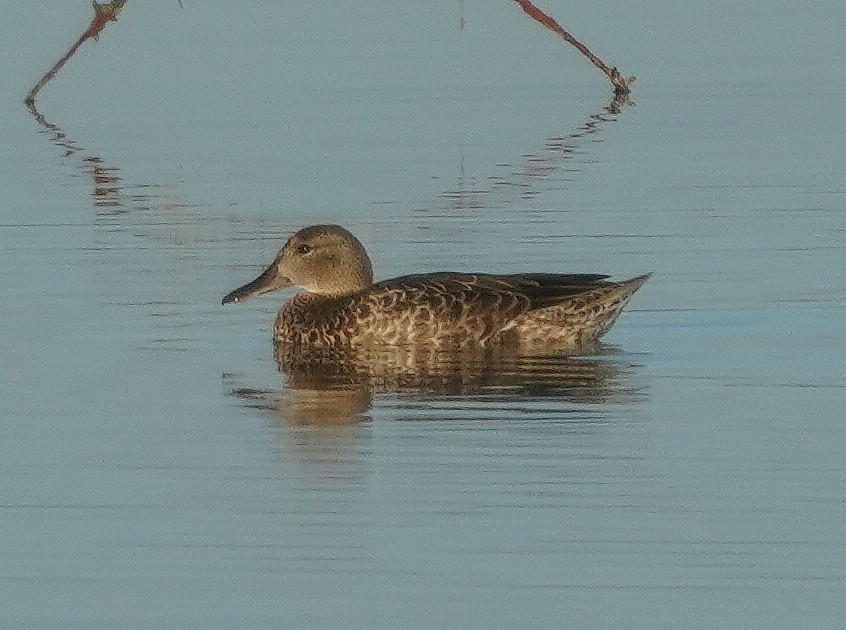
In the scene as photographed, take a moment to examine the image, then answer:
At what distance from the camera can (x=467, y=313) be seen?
13.1 m

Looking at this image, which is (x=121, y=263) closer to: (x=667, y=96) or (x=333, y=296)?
(x=333, y=296)

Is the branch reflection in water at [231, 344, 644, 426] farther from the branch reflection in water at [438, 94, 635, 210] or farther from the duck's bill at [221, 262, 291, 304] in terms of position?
the branch reflection in water at [438, 94, 635, 210]

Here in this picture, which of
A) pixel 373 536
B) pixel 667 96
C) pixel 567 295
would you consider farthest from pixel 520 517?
pixel 667 96

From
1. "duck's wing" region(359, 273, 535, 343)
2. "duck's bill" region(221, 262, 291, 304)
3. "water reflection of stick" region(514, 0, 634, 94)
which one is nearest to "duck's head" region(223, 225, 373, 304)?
"duck's bill" region(221, 262, 291, 304)

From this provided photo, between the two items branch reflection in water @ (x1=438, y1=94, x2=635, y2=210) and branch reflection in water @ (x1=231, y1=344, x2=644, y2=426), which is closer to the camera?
branch reflection in water @ (x1=231, y1=344, x2=644, y2=426)

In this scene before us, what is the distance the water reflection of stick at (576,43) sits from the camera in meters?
19.9

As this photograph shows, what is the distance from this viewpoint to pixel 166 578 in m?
8.61

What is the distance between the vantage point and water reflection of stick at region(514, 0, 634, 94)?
1991 centimetres

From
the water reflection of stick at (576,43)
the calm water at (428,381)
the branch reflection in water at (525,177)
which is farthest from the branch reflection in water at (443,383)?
the water reflection of stick at (576,43)

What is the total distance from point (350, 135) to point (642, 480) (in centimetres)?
974

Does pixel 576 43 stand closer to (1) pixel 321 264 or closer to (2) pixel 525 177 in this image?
(2) pixel 525 177

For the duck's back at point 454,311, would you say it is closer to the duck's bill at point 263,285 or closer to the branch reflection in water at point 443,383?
the branch reflection in water at point 443,383

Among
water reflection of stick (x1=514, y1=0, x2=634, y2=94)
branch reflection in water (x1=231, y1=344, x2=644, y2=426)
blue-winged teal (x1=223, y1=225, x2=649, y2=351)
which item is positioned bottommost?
branch reflection in water (x1=231, y1=344, x2=644, y2=426)

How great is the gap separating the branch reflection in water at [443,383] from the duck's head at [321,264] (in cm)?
54
